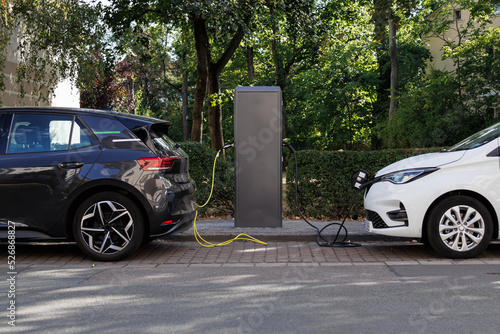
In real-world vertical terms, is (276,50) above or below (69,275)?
above

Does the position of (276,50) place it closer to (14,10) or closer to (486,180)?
(14,10)

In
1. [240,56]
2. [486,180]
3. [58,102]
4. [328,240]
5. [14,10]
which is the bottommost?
[328,240]

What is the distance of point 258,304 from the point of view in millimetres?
4512

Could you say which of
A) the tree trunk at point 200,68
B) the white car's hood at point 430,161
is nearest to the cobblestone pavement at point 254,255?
the white car's hood at point 430,161

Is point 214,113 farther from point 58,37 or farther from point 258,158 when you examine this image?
point 258,158

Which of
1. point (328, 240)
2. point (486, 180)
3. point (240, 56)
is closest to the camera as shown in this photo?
point (486, 180)

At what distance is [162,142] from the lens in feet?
22.5

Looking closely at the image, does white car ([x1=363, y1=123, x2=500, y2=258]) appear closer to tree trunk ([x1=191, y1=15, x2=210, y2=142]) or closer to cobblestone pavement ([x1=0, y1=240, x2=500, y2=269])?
cobblestone pavement ([x1=0, y1=240, x2=500, y2=269])

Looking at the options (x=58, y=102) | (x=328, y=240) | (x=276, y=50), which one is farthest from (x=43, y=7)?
(x=276, y=50)

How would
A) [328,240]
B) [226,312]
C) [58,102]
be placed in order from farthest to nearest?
[58,102] < [328,240] < [226,312]

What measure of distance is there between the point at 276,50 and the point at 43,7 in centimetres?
2321

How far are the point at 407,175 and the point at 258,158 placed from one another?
2.72m

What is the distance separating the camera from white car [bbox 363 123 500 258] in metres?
6.39

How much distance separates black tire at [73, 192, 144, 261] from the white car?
307 centimetres
